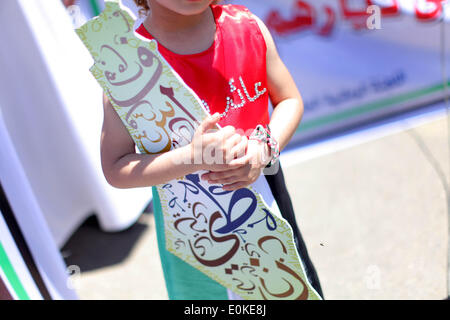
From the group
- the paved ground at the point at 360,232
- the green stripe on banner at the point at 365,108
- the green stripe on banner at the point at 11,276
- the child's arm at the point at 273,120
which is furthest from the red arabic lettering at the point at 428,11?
the green stripe on banner at the point at 11,276

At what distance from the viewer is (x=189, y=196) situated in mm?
811

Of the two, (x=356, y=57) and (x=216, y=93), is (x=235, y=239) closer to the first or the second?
(x=216, y=93)

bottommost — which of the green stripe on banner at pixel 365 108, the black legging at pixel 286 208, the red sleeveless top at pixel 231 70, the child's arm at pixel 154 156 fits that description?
the green stripe on banner at pixel 365 108

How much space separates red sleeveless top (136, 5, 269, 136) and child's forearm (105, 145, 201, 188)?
9cm

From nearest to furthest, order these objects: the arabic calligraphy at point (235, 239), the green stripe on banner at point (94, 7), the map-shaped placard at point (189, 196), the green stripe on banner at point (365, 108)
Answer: the map-shaped placard at point (189, 196), the arabic calligraphy at point (235, 239), the green stripe on banner at point (94, 7), the green stripe on banner at point (365, 108)

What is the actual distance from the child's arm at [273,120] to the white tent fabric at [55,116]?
986 millimetres

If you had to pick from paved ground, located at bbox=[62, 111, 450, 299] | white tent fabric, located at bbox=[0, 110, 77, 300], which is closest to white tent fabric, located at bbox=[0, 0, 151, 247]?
paved ground, located at bbox=[62, 111, 450, 299]

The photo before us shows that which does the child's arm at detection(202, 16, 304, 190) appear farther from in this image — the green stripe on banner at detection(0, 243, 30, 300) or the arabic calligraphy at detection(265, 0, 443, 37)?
the arabic calligraphy at detection(265, 0, 443, 37)

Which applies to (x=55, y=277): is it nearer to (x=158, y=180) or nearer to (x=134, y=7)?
(x=158, y=180)

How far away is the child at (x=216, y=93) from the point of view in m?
0.71

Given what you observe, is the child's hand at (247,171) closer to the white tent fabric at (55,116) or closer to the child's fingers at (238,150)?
the child's fingers at (238,150)

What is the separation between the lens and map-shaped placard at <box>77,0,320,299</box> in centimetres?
67

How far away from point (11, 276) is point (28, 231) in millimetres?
115
